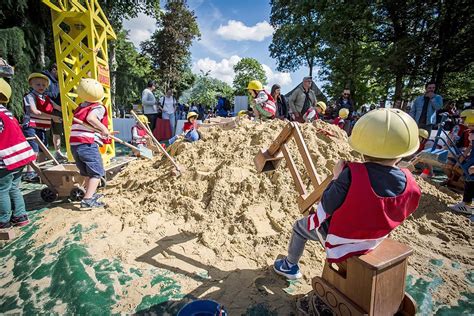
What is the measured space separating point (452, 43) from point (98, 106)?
46.2ft

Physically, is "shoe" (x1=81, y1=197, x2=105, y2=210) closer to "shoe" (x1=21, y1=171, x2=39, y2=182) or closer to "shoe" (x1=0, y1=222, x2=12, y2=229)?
"shoe" (x1=0, y1=222, x2=12, y2=229)

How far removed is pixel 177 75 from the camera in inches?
826

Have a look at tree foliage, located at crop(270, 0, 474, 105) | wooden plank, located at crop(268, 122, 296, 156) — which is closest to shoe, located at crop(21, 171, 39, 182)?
wooden plank, located at crop(268, 122, 296, 156)

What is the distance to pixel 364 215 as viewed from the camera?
1.45m

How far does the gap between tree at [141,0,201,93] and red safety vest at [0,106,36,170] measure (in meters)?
18.8

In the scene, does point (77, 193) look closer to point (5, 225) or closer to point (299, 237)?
point (5, 225)

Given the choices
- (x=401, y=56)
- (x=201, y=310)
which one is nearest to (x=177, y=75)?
(x=401, y=56)

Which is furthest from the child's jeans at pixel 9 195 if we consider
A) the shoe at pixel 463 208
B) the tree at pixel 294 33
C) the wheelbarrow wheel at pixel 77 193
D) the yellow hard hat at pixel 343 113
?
the tree at pixel 294 33

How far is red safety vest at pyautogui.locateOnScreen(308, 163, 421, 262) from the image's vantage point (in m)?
1.43

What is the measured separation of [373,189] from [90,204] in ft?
11.1

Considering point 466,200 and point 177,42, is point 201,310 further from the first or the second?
point 177,42

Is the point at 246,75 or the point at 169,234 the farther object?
the point at 246,75

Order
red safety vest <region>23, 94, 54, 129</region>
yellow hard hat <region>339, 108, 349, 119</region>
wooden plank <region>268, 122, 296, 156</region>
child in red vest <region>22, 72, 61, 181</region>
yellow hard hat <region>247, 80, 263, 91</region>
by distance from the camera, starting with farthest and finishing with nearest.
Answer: yellow hard hat <region>339, 108, 349, 119</region>
yellow hard hat <region>247, 80, 263, 91</region>
red safety vest <region>23, 94, 54, 129</region>
child in red vest <region>22, 72, 61, 181</region>
wooden plank <region>268, 122, 296, 156</region>

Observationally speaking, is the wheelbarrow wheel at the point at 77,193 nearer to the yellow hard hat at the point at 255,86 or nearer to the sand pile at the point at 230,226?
the sand pile at the point at 230,226
